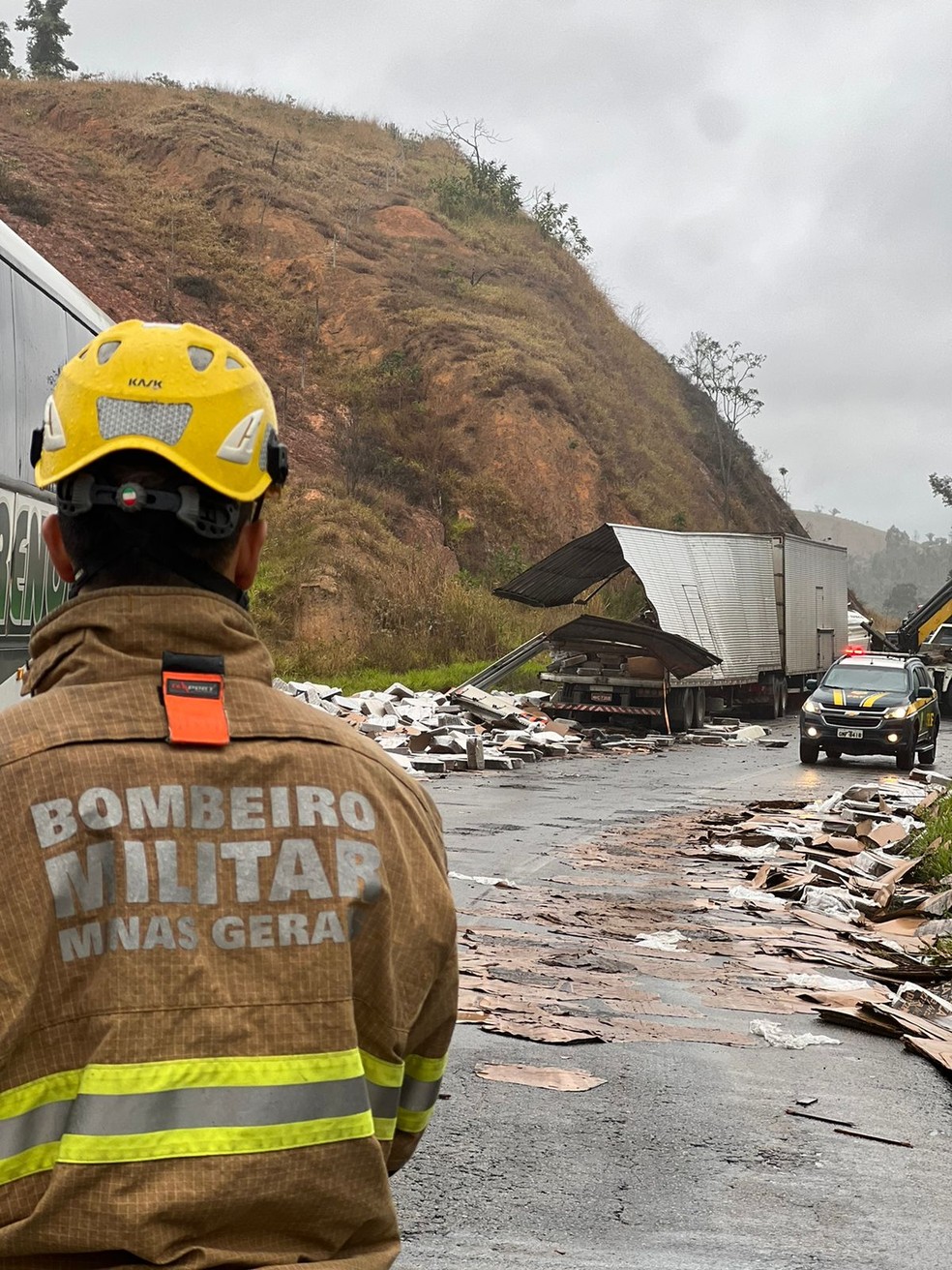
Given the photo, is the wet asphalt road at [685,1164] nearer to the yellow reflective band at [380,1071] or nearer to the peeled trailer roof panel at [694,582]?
the yellow reflective band at [380,1071]

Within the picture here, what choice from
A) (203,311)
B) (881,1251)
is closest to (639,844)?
(881,1251)

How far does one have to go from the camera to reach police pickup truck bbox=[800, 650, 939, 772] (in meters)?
22.9

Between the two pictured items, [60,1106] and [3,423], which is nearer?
[60,1106]

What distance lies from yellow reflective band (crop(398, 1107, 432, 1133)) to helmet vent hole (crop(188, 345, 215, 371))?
1.04m

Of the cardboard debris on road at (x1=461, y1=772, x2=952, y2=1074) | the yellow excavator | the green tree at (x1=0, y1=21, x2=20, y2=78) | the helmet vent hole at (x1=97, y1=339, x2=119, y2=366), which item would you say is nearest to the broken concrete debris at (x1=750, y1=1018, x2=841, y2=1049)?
the cardboard debris on road at (x1=461, y1=772, x2=952, y2=1074)

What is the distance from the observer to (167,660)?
1862mm

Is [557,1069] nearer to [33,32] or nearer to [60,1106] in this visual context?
[60,1106]

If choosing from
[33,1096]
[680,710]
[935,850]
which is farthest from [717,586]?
[33,1096]

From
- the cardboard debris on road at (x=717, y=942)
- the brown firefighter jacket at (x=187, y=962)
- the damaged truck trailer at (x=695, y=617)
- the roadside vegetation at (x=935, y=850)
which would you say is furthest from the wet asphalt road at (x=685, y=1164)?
the damaged truck trailer at (x=695, y=617)

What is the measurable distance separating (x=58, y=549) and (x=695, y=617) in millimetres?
28033

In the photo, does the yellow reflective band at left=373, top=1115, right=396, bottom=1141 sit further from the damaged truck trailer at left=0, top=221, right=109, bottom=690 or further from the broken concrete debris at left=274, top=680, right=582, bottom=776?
the broken concrete debris at left=274, top=680, right=582, bottom=776

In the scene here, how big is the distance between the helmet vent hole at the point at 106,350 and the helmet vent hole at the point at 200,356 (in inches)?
3.7

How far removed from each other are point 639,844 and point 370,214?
5075 cm

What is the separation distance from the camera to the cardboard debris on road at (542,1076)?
232 inches
